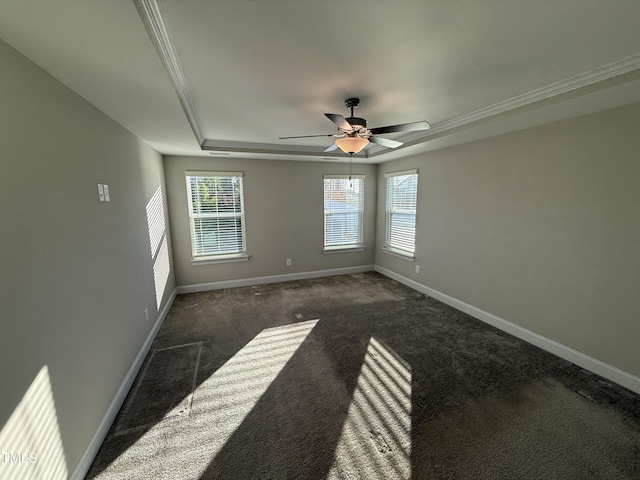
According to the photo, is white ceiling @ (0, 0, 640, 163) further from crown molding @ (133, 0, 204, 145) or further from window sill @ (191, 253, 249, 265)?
window sill @ (191, 253, 249, 265)

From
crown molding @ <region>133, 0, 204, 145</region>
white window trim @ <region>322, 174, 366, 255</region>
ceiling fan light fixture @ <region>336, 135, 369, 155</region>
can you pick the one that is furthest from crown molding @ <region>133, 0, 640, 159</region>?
white window trim @ <region>322, 174, 366, 255</region>

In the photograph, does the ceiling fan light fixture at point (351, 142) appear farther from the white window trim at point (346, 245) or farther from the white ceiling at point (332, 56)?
the white window trim at point (346, 245)

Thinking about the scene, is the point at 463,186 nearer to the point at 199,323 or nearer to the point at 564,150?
the point at 564,150

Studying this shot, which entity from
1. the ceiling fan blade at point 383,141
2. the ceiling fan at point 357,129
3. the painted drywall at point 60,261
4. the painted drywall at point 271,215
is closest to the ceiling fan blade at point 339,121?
the ceiling fan at point 357,129

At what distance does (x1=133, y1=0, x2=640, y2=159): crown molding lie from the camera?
4.03 ft

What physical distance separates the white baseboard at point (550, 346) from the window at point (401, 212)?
3.00ft

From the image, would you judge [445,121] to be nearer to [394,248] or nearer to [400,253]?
[400,253]

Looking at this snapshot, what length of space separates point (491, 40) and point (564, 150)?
162 centimetres

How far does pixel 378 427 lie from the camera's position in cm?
178

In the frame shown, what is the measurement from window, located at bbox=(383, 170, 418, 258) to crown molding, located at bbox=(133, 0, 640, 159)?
1.04m

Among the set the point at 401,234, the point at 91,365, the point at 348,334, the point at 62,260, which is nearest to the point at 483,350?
the point at 348,334

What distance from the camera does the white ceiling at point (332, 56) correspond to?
1187mm

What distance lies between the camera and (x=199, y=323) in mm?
3307

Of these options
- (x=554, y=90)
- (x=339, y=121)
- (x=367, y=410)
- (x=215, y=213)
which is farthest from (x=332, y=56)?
(x=215, y=213)
